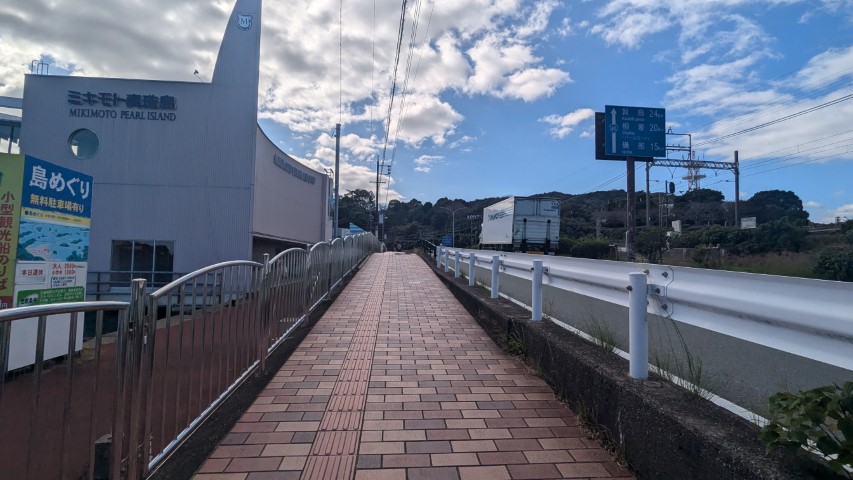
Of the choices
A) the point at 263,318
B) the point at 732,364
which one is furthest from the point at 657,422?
the point at 263,318

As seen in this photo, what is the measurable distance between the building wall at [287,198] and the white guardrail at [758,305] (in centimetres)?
2057

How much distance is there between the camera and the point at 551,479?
2.61 metres

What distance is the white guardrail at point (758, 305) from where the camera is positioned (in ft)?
6.32

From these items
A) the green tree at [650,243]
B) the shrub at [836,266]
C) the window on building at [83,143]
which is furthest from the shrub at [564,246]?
the window on building at [83,143]

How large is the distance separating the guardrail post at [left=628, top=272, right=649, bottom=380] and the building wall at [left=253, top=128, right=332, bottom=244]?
20571mm

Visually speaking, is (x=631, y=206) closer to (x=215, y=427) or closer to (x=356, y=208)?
(x=215, y=427)

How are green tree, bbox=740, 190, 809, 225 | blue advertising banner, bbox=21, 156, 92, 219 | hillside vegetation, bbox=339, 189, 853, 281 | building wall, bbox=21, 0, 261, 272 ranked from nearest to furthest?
blue advertising banner, bbox=21, 156, 92, 219 → hillside vegetation, bbox=339, 189, 853, 281 → building wall, bbox=21, 0, 261, 272 → green tree, bbox=740, 190, 809, 225

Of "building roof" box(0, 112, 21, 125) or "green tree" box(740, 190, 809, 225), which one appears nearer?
"building roof" box(0, 112, 21, 125)

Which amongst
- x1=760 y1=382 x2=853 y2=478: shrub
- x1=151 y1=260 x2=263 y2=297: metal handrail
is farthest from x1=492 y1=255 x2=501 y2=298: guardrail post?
x1=760 y1=382 x2=853 y2=478: shrub

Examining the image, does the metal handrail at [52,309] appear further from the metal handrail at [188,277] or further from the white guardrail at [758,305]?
the white guardrail at [758,305]

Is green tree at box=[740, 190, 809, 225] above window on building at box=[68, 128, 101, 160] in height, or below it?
above

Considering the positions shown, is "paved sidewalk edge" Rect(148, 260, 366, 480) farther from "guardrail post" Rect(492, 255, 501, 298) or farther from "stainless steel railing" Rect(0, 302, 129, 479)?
"guardrail post" Rect(492, 255, 501, 298)

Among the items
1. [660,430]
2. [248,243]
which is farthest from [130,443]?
[248,243]

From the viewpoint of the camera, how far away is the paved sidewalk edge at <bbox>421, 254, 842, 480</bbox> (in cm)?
185
